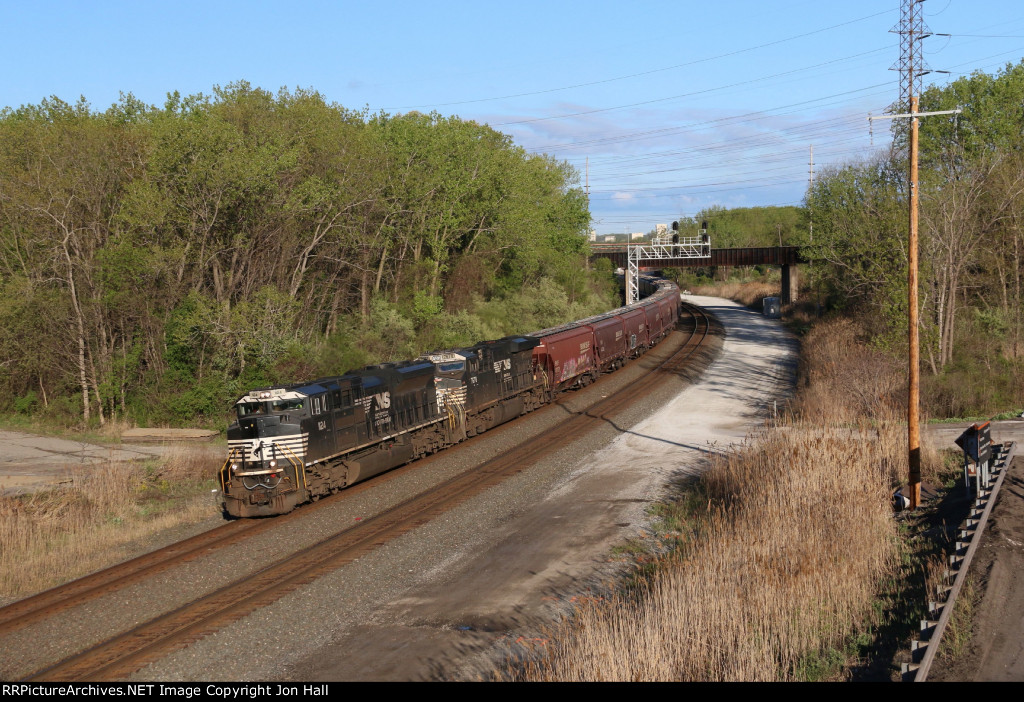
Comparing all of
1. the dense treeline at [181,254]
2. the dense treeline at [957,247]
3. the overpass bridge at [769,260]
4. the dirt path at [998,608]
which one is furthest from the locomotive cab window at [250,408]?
the overpass bridge at [769,260]

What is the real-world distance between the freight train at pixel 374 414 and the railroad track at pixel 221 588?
0.86m

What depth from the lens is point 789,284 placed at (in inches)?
3241

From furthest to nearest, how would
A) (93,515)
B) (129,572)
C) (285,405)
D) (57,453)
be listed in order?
1. (57,453)
2. (93,515)
3. (285,405)
4. (129,572)

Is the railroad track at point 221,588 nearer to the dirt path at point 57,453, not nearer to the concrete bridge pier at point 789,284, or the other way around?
the dirt path at point 57,453

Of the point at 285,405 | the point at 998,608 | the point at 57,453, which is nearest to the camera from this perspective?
the point at 998,608

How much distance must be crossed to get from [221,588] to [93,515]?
7641 millimetres

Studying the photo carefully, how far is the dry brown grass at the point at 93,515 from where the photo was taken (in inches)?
668

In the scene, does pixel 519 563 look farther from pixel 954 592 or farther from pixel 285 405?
pixel 954 592

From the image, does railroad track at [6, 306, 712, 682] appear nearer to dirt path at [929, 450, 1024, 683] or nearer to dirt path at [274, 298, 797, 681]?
dirt path at [274, 298, 797, 681]

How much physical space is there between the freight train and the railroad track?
86 centimetres

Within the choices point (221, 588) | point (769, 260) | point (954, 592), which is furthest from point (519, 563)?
point (769, 260)

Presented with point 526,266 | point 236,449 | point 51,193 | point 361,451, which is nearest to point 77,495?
point 236,449

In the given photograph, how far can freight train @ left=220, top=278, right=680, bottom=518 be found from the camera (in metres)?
19.8

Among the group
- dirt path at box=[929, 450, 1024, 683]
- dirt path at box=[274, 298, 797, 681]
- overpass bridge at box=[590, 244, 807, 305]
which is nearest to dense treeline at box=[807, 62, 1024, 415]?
dirt path at box=[274, 298, 797, 681]
